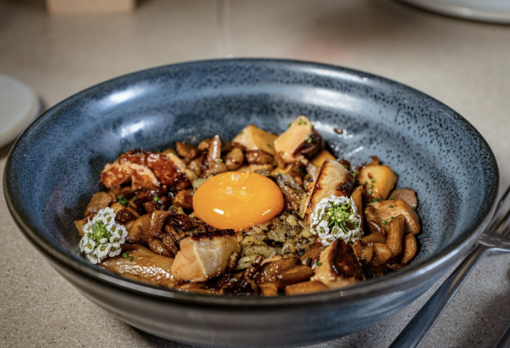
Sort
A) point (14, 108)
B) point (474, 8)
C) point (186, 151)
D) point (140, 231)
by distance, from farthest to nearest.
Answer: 1. point (474, 8)
2. point (14, 108)
3. point (186, 151)
4. point (140, 231)

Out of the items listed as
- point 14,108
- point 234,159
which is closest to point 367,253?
point 234,159

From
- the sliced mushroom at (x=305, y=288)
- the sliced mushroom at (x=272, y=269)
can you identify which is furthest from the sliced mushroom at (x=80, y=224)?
the sliced mushroom at (x=305, y=288)

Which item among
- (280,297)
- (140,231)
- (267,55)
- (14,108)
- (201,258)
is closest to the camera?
(280,297)

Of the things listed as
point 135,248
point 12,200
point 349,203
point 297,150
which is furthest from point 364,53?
point 12,200

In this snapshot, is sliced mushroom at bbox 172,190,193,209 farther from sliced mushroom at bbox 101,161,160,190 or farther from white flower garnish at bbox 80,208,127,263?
white flower garnish at bbox 80,208,127,263

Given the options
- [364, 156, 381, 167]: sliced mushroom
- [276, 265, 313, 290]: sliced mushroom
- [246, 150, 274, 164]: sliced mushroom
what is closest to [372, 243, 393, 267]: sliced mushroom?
[276, 265, 313, 290]: sliced mushroom

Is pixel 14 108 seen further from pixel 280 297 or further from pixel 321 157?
pixel 280 297
